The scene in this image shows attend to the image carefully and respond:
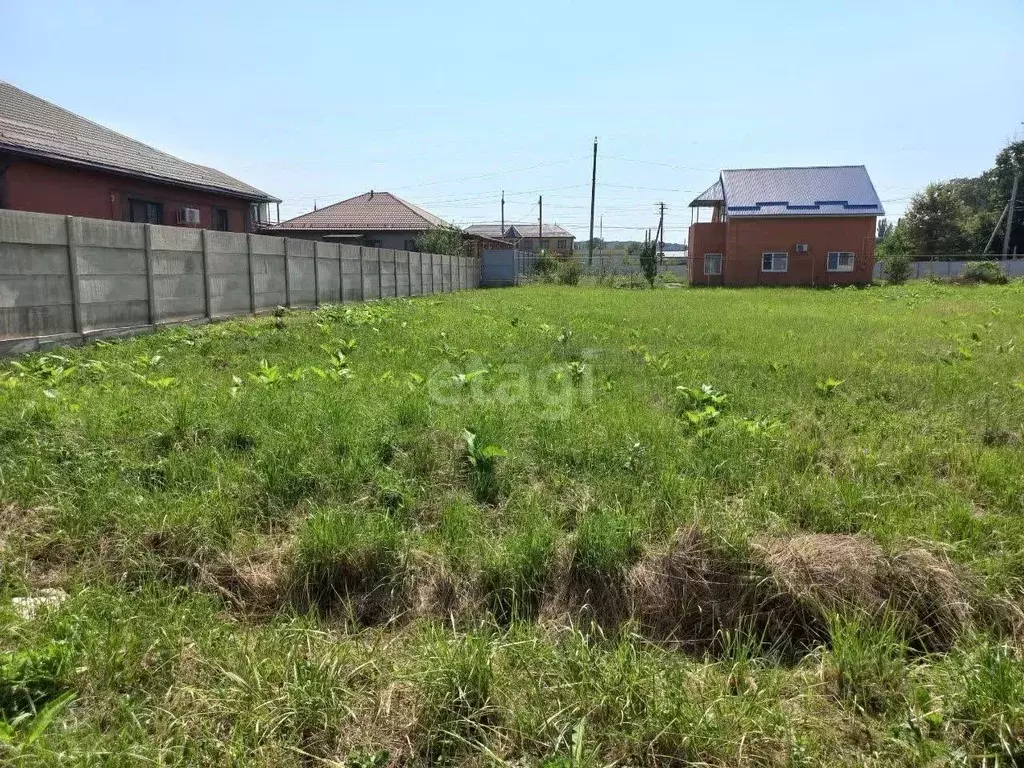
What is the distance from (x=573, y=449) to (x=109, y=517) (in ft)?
8.63

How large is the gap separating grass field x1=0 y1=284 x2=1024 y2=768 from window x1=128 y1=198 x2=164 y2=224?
16216 millimetres

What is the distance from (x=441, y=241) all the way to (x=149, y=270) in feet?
76.1

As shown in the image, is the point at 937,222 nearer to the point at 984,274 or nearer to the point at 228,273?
the point at 984,274

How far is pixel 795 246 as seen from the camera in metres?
32.9

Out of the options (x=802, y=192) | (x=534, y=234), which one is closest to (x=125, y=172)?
(x=802, y=192)

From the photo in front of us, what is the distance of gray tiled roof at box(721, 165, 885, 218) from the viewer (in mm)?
32500

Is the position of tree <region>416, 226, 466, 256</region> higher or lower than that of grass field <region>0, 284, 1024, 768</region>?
higher

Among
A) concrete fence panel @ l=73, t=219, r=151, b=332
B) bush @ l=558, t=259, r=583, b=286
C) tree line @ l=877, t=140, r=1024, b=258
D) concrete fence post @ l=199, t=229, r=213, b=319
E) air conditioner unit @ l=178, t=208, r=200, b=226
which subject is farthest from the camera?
tree line @ l=877, t=140, r=1024, b=258

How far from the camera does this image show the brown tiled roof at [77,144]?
49.8 ft

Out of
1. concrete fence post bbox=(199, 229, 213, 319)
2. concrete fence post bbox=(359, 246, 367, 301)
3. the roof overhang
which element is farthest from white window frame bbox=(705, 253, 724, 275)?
concrete fence post bbox=(199, 229, 213, 319)

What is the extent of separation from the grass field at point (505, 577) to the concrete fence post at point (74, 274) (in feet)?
12.5

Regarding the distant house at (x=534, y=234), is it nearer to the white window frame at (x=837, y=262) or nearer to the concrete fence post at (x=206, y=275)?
the white window frame at (x=837, y=262)

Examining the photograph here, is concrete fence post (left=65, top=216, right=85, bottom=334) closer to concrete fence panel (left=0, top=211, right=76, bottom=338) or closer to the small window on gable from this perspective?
concrete fence panel (left=0, top=211, right=76, bottom=338)

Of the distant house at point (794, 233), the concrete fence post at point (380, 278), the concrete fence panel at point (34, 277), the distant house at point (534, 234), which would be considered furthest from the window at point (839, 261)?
the distant house at point (534, 234)
